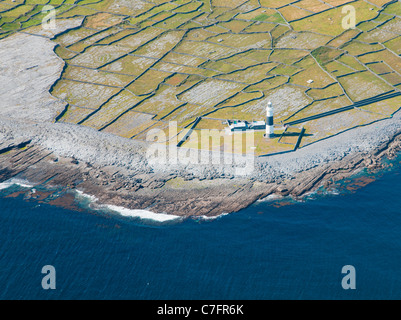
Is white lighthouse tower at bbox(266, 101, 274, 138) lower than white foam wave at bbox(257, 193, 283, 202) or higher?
higher

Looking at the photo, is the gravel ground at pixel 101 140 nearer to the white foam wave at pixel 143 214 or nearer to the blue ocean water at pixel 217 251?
the blue ocean water at pixel 217 251

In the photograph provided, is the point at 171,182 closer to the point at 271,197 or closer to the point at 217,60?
the point at 271,197

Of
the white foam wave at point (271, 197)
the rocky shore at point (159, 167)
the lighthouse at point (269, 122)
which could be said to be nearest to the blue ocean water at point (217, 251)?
the white foam wave at point (271, 197)

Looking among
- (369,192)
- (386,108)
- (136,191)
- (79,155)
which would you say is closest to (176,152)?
(136,191)

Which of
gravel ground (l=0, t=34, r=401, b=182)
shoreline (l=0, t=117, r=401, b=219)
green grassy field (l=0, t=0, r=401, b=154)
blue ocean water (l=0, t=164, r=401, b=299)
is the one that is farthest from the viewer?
green grassy field (l=0, t=0, r=401, b=154)

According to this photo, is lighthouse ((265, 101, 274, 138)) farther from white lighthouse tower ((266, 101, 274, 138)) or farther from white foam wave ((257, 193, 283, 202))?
white foam wave ((257, 193, 283, 202))


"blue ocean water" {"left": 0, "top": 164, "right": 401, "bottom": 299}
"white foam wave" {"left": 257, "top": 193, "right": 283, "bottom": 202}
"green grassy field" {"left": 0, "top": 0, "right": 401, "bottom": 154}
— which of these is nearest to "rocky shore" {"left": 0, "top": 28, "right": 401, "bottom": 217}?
"white foam wave" {"left": 257, "top": 193, "right": 283, "bottom": 202}

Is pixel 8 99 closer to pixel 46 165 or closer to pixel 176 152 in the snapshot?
pixel 46 165
